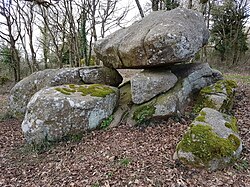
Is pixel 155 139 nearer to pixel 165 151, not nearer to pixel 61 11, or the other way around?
pixel 165 151

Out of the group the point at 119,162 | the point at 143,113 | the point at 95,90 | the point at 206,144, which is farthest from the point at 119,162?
the point at 95,90

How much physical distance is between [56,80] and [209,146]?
17.7ft

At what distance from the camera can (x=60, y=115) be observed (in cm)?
540

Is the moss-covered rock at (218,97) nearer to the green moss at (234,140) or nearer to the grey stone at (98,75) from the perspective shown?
the green moss at (234,140)

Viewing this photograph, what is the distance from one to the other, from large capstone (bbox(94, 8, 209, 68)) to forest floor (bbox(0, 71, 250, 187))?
1.69 metres

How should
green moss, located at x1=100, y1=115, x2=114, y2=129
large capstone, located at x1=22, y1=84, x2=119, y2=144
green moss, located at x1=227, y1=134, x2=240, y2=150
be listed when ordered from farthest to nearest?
green moss, located at x1=100, y1=115, x2=114, y2=129
large capstone, located at x1=22, y1=84, x2=119, y2=144
green moss, located at x1=227, y1=134, x2=240, y2=150

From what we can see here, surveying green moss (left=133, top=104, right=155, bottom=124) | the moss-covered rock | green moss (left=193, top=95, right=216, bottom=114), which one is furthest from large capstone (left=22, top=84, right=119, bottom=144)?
the moss-covered rock

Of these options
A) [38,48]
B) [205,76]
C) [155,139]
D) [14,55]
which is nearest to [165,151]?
[155,139]

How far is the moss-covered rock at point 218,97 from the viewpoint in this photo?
18.6 feet

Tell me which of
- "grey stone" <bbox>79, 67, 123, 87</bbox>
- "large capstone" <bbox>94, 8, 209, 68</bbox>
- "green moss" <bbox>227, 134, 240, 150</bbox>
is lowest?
"green moss" <bbox>227, 134, 240, 150</bbox>

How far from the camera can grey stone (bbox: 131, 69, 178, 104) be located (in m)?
5.92

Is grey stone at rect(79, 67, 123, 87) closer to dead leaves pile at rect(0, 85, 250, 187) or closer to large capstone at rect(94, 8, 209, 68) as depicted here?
large capstone at rect(94, 8, 209, 68)

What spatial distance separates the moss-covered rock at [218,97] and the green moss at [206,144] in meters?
1.80

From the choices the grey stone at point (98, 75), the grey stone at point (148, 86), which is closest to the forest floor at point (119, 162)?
the grey stone at point (148, 86)
